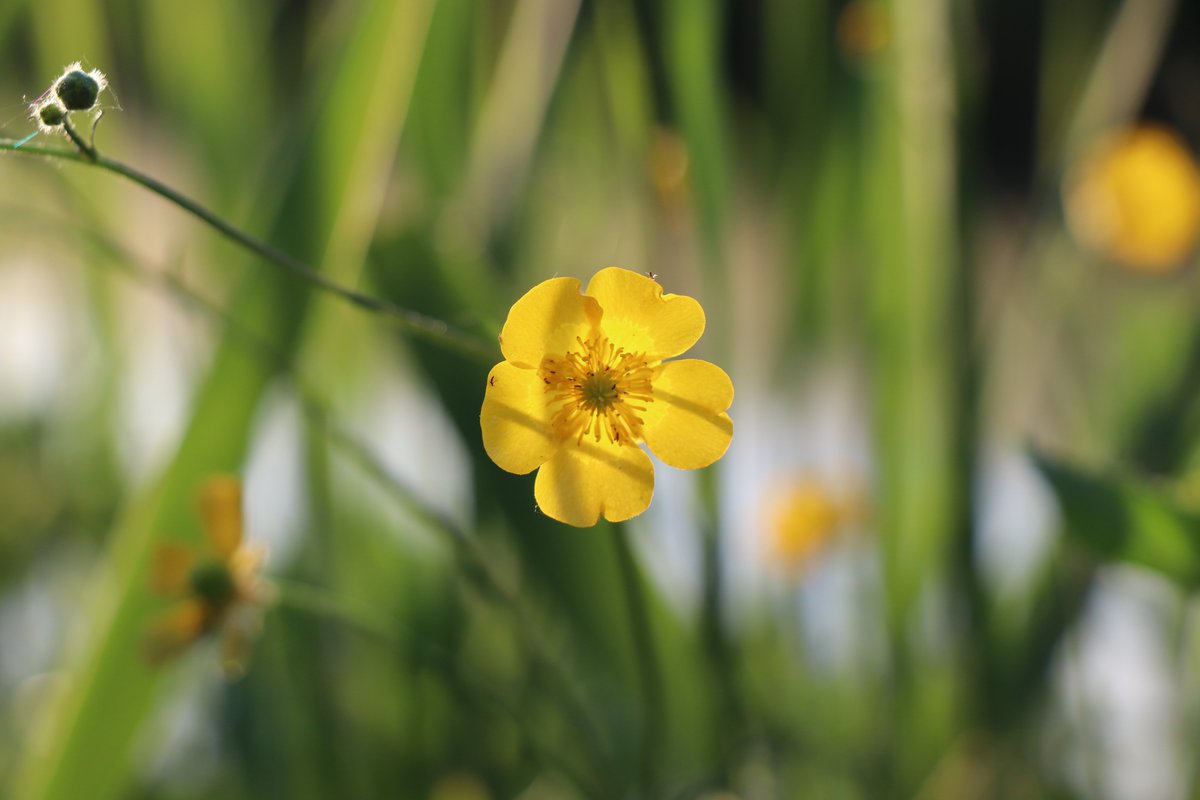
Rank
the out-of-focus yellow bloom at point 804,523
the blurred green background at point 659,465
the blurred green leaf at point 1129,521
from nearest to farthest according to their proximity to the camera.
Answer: the blurred green leaf at point 1129,521, the blurred green background at point 659,465, the out-of-focus yellow bloom at point 804,523

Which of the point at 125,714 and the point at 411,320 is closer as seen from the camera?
the point at 411,320

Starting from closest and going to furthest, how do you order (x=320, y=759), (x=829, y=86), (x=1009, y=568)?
1. (x=320, y=759)
2. (x=829, y=86)
3. (x=1009, y=568)

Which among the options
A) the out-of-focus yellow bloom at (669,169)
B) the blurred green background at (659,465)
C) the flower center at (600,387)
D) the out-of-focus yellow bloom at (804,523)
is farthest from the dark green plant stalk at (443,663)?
the out-of-focus yellow bloom at (804,523)

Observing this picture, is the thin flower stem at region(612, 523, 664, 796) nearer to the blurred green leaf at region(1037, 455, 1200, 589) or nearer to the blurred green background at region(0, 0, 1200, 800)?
the blurred green background at region(0, 0, 1200, 800)

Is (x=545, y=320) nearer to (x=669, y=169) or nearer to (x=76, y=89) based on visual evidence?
(x=76, y=89)

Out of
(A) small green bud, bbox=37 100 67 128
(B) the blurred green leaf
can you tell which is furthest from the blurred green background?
(A) small green bud, bbox=37 100 67 128

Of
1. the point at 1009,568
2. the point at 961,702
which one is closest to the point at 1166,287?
the point at 1009,568

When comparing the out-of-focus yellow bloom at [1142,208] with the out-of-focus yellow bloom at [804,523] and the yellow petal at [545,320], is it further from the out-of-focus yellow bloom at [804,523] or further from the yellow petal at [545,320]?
the yellow petal at [545,320]

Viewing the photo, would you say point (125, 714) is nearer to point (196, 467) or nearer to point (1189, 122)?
point (196, 467)
